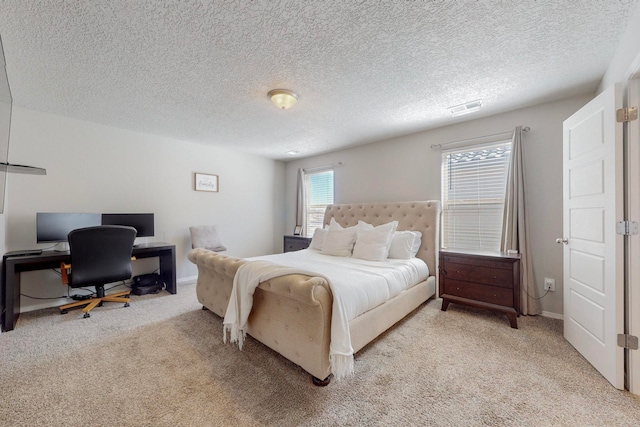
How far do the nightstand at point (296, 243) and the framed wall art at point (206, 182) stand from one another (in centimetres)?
168

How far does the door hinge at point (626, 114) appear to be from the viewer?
159 centimetres

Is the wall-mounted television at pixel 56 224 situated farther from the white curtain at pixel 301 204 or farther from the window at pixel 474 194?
the window at pixel 474 194

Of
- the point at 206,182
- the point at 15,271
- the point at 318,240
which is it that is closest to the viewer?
the point at 15,271

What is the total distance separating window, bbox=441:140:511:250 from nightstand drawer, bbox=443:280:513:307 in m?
0.72

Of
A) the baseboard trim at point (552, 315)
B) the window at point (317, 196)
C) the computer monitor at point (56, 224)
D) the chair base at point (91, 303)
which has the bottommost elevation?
the baseboard trim at point (552, 315)

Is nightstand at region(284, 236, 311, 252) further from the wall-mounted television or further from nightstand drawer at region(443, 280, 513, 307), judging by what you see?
the wall-mounted television

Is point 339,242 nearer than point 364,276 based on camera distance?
No

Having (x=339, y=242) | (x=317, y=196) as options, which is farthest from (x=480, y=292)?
(x=317, y=196)

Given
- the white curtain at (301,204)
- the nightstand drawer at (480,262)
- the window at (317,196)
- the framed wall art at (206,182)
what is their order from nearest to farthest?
the nightstand drawer at (480,262) < the framed wall art at (206,182) < the window at (317,196) < the white curtain at (301,204)

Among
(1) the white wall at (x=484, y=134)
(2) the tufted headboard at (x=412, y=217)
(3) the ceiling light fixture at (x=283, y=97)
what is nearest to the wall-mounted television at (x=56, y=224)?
(3) the ceiling light fixture at (x=283, y=97)

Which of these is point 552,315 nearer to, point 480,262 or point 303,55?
point 480,262

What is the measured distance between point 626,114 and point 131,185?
17.2 ft

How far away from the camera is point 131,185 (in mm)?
3689

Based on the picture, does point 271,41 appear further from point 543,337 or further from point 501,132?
point 543,337
